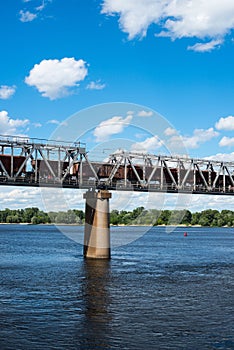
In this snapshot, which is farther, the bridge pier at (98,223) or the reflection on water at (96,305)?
the bridge pier at (98,223)

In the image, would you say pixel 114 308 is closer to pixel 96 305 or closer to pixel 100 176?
pixel 96 305

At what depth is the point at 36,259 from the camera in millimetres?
91688

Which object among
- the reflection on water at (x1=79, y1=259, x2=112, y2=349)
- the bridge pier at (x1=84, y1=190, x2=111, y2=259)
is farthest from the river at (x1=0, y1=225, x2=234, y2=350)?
the bridge pier at (x1=84, y1=190, x2=111, y2=259)

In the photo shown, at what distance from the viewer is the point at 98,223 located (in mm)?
81125

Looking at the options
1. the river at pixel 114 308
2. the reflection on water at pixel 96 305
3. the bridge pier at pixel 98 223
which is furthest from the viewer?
the bridge pier at pixel 98 223

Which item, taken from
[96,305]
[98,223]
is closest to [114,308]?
[96,305]

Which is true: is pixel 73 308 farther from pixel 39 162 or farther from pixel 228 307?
pixel 39 162

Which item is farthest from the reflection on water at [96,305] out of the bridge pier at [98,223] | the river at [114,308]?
the bridge pier at [98,223]

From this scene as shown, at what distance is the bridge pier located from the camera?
81.2m

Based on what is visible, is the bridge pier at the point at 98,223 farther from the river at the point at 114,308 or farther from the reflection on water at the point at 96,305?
the reflection on water at the point at 96,305

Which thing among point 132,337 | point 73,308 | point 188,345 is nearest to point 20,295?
point 73,308

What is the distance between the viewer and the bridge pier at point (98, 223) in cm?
8119

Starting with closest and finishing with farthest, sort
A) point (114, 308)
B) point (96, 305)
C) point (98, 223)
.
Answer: point (114, 308) → point (96, 305) → point (98, 223)

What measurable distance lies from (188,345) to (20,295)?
22.0m
